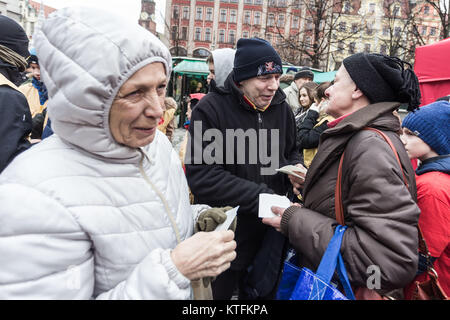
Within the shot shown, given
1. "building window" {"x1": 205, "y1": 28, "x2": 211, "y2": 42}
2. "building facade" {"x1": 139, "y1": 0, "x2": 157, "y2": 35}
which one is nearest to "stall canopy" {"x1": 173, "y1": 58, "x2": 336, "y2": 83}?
"building window" {"x1": 205, "y1": 28, "x2": 211, "y2": 42}

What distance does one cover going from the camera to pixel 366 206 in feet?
4.56

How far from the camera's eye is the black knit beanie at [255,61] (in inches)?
89.3

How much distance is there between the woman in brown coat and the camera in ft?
4.43

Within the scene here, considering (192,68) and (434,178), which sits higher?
(192,68)

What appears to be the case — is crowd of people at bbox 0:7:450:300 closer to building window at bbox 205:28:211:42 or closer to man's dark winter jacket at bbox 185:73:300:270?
man's dark winter jacket at bbox 185:73:300:270

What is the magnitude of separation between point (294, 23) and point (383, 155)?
5663 centimetres

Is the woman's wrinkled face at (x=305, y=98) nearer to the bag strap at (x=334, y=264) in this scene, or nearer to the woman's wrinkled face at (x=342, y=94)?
the woman's wrinkled face at (x=342, y=94)

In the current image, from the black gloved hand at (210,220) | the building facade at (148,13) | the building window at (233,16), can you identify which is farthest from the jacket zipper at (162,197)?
the building facade at (148,13)

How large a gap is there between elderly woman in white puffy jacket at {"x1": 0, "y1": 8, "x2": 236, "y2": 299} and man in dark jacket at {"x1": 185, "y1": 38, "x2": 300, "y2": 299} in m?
0.96

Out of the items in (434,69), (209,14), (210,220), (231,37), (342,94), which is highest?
(209,14)

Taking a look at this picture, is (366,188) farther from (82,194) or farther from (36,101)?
(36,101)

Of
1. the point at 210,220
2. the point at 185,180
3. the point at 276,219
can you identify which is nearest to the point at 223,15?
the point at 276,219

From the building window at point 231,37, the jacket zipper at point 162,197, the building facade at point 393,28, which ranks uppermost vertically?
the building window at point 231,37

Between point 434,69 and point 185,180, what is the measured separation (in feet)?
15.6
